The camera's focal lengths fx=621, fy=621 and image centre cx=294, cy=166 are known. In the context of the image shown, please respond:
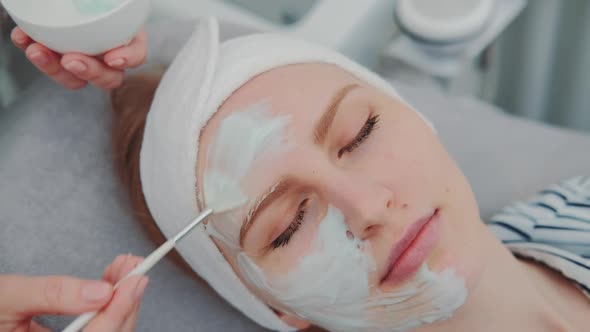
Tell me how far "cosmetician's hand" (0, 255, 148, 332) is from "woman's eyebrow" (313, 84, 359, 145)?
27 centimetres

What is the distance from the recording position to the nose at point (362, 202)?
778 mm

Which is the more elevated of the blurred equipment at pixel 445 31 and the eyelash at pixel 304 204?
the blurred equipment at pixel 445 31

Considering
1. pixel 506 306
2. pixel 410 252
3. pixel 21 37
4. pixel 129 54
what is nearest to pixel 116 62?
pixel 129 54

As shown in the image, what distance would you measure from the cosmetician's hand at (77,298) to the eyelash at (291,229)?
19 centimetres

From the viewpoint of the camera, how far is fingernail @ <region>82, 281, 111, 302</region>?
672mm

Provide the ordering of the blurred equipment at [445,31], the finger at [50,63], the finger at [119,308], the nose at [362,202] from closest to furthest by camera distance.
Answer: the finger at [119,308] < the nose at [362,202] < the finger at [50,63] < the blurred equipment at [445,31]

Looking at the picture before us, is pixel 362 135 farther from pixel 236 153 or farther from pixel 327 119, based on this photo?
pixel 236 153

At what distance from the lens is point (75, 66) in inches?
34.1

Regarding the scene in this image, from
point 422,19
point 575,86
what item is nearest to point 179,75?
point 422,19

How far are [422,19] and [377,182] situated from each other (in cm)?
63

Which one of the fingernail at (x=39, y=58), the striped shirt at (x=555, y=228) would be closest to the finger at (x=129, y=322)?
the fingernail at (x=39, y=58)

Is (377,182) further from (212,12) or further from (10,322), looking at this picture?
(212,12)

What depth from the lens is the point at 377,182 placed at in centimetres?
81

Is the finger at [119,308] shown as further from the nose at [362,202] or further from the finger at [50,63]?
the finger at [50,63]
